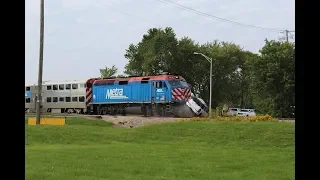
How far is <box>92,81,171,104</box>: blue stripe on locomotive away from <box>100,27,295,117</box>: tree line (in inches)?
288

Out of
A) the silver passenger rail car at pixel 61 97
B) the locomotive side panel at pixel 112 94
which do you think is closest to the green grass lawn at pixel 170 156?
the locomotive side panel at pixel 112 94

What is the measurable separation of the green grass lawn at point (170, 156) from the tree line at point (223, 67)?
16687 mm

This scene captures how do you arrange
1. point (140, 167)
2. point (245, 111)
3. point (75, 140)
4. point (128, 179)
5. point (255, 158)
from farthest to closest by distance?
point (245, 111)
point (75, 140)
point (255, 158)
point (140, 167)
point (128, 179)

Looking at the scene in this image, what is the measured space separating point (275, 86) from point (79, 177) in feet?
89.3

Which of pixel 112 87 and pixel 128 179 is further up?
pixel 112 87

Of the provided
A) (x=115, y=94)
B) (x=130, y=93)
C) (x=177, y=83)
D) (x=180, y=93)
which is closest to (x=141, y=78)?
(x=130, y=93)

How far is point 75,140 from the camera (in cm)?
1325

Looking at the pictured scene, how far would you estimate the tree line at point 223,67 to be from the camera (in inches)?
1242

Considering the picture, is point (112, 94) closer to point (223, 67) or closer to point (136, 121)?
point (136, 121)

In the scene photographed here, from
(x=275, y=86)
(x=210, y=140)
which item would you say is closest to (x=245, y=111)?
(x=275, y=86)

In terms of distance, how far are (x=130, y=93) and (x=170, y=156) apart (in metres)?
20.3
